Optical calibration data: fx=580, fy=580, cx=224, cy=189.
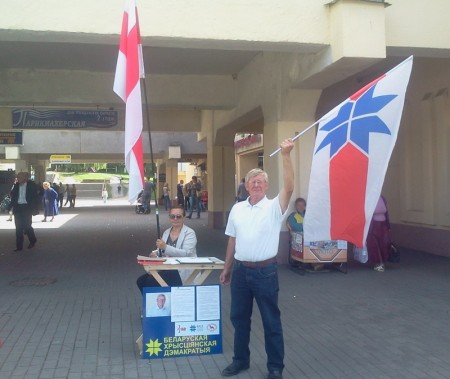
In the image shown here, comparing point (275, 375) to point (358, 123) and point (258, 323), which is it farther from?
point (358, 123)

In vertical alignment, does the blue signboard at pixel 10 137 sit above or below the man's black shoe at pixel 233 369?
above

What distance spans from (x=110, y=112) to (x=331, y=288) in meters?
9.61

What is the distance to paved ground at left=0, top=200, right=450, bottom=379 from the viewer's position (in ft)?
17.6

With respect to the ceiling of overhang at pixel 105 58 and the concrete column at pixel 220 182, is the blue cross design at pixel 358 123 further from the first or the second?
the concrete column at pixel 220 182

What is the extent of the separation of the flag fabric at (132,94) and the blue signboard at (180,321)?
100cm

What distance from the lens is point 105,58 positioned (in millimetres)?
11750

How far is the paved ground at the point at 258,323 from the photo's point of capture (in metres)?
5.38

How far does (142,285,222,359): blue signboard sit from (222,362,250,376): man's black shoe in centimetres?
50

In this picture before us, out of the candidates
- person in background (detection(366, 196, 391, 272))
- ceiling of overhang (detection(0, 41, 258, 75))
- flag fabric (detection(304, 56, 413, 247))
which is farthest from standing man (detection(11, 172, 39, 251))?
flag fabric (detection(304, 56, 413, 247))

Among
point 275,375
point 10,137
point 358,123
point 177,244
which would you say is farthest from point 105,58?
point 10,137

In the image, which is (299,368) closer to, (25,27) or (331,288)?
(331,288)

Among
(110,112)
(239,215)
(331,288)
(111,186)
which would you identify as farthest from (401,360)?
(111,186)

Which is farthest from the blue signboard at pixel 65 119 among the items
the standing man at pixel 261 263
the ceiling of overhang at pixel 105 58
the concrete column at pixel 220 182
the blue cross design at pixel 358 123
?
the blue cross design at pixel 358 123

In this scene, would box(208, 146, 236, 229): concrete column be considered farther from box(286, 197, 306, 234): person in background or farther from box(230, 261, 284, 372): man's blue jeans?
box(230, 261, 284, 372): man's blue jeans
